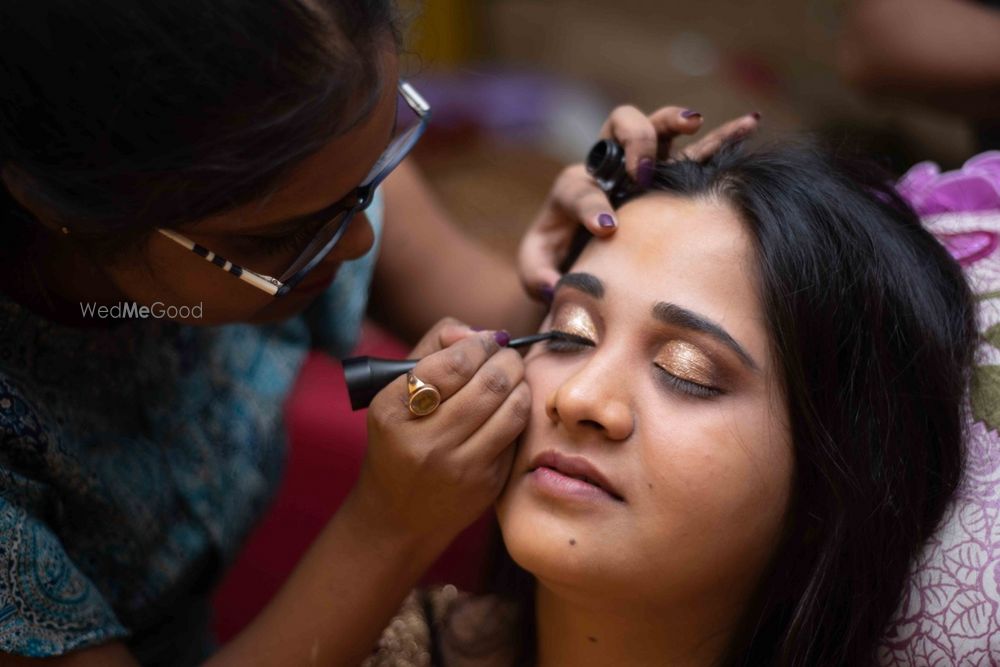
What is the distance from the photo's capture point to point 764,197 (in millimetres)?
1332

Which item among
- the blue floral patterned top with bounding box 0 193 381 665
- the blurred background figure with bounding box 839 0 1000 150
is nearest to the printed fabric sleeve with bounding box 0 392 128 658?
the blue floral patterned top with bounding box 0 193 381 665

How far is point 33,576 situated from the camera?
1.23 meters

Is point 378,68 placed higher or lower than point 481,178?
higher

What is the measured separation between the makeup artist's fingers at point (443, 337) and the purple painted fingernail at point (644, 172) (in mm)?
304

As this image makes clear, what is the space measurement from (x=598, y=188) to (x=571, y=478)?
0.44 meters

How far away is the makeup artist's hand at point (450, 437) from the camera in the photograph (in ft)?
4.09

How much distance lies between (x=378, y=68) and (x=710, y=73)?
3.00 metres

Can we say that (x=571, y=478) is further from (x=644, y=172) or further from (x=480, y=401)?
(x=644, y=172)

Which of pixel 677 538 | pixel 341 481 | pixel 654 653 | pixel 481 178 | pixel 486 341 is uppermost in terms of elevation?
pixel 486 341

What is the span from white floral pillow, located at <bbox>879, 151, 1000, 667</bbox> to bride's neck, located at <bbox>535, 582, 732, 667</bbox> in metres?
0.21

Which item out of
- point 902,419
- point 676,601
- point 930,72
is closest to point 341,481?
point 676,601

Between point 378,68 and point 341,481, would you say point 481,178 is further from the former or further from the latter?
point 378,68

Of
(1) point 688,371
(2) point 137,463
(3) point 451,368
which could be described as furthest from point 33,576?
(1) point 688,371

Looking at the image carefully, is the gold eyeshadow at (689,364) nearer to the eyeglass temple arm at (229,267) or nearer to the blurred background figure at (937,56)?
the eyeglass temple arm at (229,267)
